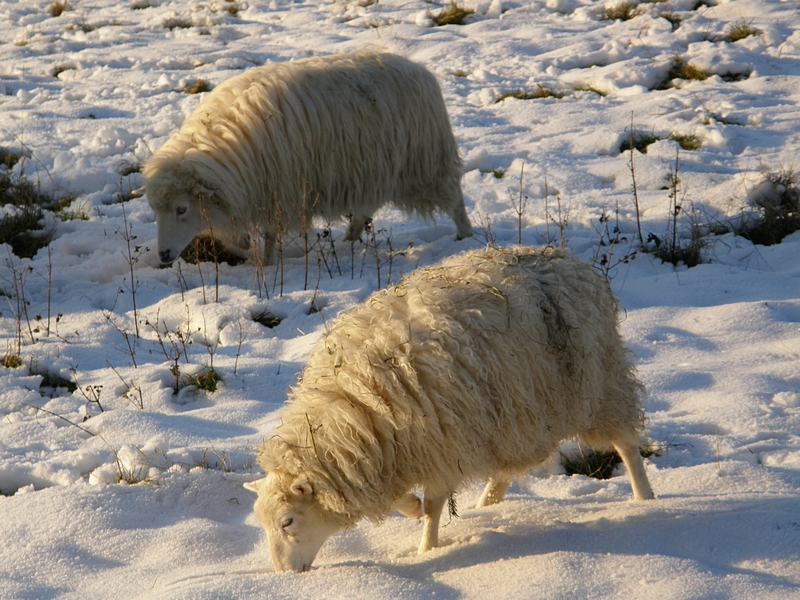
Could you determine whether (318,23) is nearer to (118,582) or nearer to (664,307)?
(664,307)

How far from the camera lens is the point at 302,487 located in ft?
8.74

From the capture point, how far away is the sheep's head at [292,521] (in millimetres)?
2725

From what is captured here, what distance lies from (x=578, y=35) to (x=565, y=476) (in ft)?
25.6

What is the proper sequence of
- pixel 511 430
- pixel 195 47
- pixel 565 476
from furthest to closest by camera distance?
pixel 195 47
pixel 565 476
pixel 511 430

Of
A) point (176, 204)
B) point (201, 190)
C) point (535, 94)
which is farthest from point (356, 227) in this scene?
point (535, 94)

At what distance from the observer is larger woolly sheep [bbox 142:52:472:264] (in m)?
5.61

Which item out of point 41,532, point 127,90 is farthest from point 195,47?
point 41,532

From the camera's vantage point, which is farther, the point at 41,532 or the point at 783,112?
the point at 783,112

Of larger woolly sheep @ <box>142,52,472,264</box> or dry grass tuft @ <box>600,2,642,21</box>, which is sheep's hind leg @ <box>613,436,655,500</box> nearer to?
larger woolly sheep @ <box>142,52,472,264</box>

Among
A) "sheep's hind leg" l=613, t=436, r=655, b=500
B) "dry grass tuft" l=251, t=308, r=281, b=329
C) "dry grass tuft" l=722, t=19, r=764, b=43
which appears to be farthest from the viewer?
Answer: "dry grass tuft" l=722, t=19, r=764, b=43

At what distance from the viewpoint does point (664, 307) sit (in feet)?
16.8

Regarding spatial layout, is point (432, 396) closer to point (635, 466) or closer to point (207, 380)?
point (635, 466)

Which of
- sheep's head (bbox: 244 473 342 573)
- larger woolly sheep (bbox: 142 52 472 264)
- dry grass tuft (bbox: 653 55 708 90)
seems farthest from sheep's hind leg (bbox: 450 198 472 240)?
sheep's head (bbox: 244 473 342 573)

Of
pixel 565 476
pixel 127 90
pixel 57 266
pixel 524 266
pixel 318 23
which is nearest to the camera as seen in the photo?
pixel 524 266
